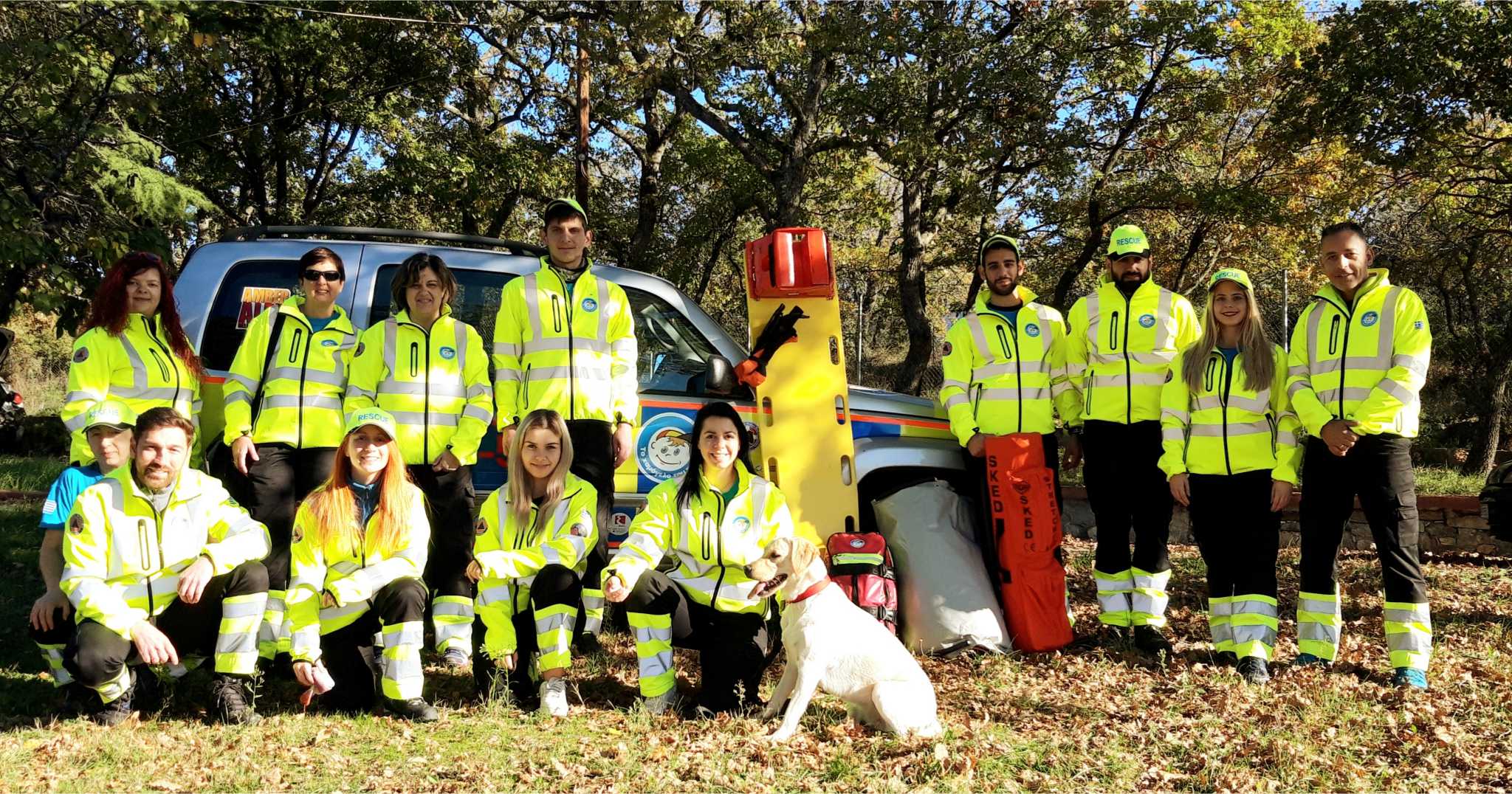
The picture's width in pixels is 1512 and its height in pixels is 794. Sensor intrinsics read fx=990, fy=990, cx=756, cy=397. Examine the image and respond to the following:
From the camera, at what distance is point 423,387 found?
14.7 ft

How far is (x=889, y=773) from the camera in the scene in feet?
11.3

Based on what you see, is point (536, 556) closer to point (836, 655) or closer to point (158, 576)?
point (836, 655)

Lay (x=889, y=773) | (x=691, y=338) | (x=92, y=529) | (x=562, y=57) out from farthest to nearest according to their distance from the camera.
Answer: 1. (x=562, y=57)
2. (x=691, y=338)
3. (x=92, y=529)
4. (x=889, y=773)

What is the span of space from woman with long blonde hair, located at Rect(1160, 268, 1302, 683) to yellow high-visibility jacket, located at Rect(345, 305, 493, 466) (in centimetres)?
328

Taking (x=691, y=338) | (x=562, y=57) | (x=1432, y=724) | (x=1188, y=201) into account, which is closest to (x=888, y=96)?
(x=1188, y=201)

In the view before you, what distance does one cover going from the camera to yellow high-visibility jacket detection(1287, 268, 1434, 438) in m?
4.28

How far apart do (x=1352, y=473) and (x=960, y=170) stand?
8.33 meters

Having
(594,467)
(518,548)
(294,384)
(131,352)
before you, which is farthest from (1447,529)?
(131,352)

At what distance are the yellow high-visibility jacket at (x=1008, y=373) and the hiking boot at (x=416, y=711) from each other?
291 cm

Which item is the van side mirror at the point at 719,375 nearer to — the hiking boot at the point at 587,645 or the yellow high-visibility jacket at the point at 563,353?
the yellow high-visibility jacket at the point at 563,353

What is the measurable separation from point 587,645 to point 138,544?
2.08m

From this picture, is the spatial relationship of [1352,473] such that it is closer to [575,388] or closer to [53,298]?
[575,388]

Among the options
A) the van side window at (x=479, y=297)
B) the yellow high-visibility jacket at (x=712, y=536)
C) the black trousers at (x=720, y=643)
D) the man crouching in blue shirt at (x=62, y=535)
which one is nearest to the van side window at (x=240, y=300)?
the van side window at (x=479, y=297)

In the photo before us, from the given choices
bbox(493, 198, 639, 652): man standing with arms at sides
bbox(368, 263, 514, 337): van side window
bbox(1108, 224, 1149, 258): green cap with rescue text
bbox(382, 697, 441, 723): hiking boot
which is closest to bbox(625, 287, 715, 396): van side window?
bbox(493, 198, 639, 652): man standing with arms at sides
